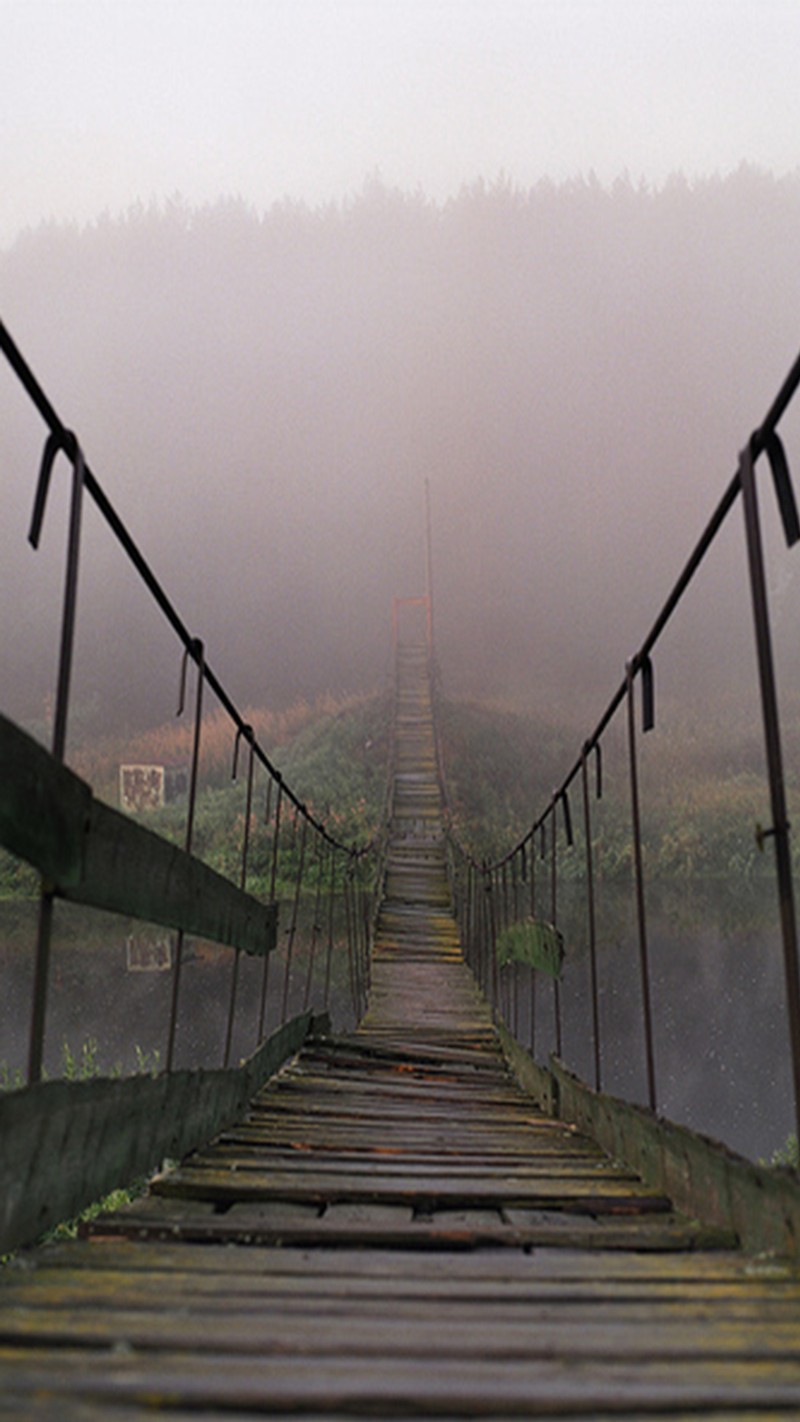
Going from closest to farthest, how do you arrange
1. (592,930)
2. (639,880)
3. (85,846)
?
Answer: (85,846) < (639,880) < (592,930)

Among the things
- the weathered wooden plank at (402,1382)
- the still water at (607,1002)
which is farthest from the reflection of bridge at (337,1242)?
the still water at (607,1002)

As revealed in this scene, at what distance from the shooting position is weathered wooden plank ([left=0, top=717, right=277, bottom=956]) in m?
1.28

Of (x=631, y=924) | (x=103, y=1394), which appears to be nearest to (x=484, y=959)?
(x=103, y=1394)

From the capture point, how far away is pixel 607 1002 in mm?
16859

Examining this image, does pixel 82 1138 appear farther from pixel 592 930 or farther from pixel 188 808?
pixel 592 930

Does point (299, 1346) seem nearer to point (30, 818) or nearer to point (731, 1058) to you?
point (30, 818)

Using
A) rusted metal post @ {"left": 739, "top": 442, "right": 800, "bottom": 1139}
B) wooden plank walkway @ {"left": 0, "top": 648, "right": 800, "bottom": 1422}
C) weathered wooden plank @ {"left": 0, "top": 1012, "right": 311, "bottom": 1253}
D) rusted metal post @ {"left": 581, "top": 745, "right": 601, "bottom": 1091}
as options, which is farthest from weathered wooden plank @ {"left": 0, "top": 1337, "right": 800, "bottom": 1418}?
rusted metal post @ {"left": 581, "top": 745, "right": 601, "bottom": 1091}

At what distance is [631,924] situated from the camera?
20250 millimetres

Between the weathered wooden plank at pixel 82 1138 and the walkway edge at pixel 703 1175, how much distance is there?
1131 millimetres

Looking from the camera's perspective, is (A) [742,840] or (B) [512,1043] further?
(A) [742,840]

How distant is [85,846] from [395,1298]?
2.66 ft

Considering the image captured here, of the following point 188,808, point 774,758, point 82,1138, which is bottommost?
point 82,1138

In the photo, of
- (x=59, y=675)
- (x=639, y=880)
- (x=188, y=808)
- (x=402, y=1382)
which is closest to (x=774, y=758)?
(x=639, y=880)

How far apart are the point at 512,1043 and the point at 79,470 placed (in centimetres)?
413
